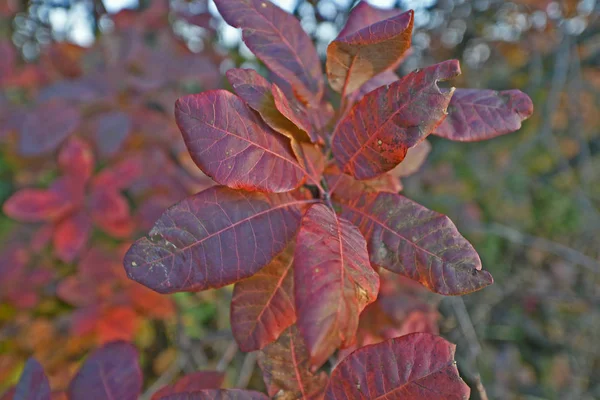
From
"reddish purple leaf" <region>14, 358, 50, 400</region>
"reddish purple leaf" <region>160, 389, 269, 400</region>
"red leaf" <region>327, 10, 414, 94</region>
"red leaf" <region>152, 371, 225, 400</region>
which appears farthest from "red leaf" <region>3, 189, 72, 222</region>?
"red leaf" <region>327, 10, 414, 94</region>

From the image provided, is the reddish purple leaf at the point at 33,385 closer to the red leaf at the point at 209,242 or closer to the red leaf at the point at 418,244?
the red leaf at the point at 209,242

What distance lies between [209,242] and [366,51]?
1.23 ft

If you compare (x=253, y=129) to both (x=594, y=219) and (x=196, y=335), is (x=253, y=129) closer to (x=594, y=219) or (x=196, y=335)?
(x=196, y=335)

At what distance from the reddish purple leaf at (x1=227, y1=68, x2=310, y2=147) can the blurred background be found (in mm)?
736

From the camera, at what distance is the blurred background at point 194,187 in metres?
1.55

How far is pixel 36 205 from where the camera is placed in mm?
1471

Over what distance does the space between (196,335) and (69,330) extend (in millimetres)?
557

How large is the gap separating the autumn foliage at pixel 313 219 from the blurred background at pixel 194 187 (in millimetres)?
505

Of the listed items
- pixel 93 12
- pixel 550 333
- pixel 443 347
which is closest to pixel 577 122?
pixel 550 333

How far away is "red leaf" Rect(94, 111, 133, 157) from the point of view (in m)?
1.56

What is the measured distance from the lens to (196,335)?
Answer: 200 cm

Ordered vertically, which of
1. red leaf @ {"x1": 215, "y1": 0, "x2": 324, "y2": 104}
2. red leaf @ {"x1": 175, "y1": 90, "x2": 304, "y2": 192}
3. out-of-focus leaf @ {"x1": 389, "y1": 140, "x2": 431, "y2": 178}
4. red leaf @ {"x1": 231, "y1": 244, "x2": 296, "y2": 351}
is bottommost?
red leaf @ {"x1": 231, "y1": 244, "x2": 296, "y2": 351}

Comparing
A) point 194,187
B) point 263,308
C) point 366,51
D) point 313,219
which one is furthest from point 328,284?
point 194,187

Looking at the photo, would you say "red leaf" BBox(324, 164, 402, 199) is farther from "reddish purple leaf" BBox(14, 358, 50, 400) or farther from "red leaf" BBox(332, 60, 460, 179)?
"reddish purple leaf" BBox(14, 358, 50, 400)
